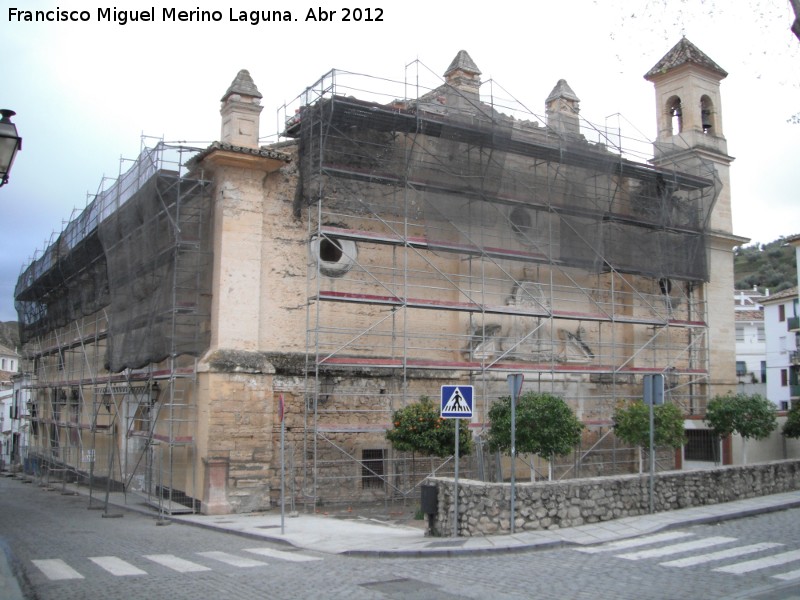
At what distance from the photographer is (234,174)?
55.3ft

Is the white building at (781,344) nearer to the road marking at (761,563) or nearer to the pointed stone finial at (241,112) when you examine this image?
the pointed stone finial at (241,112)

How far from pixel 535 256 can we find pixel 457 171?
2.90 meters

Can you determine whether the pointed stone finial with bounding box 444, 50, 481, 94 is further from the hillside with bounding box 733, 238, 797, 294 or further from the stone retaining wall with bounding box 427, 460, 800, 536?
the hillside with bounding box 733, 238, 797, 294

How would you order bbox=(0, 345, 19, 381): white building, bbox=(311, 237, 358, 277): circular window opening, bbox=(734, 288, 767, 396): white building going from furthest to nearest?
1. bbox=(0, 345, 19, 381): white building
2. bbox=(734, 288, 767, 396): white building
3. bbox=(311, 237, 358, 277): circular window opening

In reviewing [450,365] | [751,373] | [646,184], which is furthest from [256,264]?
[751,373]

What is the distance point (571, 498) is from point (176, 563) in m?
5.81

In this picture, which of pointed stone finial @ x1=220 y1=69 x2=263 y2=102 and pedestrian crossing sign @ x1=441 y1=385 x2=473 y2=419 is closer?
pedestrian crossing sign @ x1=441 y1=385 x2=473 y2=419

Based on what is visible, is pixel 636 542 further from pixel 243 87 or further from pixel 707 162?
pixel 707 162

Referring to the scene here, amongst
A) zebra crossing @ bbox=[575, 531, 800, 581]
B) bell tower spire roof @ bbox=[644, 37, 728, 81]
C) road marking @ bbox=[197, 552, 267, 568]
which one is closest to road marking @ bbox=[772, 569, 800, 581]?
zebra crossing @ bbox=[575, 531, 800, 581]

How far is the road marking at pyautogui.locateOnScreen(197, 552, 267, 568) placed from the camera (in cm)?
1010

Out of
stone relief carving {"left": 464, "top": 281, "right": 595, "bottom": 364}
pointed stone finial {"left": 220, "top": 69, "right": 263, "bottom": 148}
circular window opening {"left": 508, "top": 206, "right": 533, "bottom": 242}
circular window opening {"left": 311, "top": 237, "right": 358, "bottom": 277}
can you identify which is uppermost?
pointed stone finial {"left": 220, "top": 69, "right": 263, "bottom": 148}

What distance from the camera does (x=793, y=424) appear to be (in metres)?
21.6

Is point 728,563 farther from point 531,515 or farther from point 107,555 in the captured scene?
point 107,555

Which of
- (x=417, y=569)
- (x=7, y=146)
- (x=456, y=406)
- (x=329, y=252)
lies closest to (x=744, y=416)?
(x=329, y=252)
